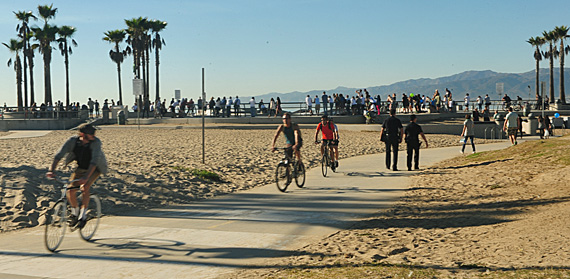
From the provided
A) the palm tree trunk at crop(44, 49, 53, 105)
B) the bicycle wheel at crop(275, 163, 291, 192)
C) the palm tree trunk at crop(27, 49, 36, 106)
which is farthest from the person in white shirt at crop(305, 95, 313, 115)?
the palm tree trunk at crop(27, 49, 36, 106)

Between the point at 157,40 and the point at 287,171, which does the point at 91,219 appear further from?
the point at 157,40

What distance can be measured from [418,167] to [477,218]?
8154 millimetres

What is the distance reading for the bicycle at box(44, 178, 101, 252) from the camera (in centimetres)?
745

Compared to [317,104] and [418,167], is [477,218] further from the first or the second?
[317,104]

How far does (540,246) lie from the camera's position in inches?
260

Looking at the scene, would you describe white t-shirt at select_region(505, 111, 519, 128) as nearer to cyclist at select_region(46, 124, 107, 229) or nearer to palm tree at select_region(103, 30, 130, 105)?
cyclist at select_region(46, 124, 107, 229)

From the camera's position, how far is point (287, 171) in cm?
1292

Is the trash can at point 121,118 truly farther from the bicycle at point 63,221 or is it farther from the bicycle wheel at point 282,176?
the bicycle at point 63,221

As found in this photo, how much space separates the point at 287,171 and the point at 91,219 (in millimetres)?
5338

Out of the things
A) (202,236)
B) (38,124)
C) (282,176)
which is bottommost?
(202,236)

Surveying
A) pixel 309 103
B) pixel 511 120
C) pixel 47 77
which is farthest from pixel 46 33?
pixel 511 120

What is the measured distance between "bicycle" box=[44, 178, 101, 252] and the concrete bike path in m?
0.14

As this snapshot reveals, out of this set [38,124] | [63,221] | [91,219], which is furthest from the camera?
[38,124]

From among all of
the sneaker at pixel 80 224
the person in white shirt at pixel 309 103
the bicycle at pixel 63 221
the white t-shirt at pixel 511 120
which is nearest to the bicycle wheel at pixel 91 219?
the bicycle at pixel 63 221
